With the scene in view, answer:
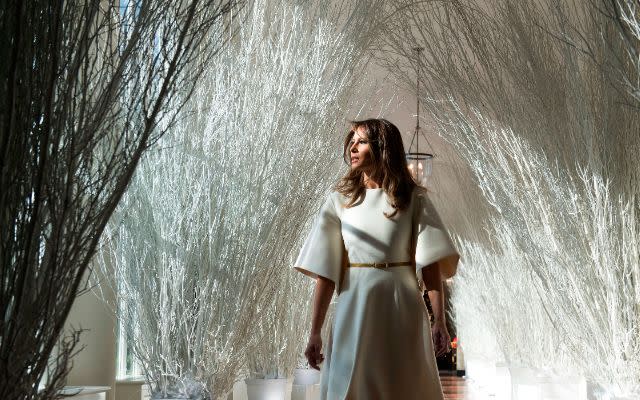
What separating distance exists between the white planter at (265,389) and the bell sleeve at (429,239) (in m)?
2.51

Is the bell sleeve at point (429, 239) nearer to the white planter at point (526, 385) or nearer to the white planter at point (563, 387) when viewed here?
the white planter at point (563, 387)

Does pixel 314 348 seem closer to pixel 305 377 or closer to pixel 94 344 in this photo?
pixel 94 344

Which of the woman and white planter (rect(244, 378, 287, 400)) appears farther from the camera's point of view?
white planter (rect(244, 378, 287, 400))

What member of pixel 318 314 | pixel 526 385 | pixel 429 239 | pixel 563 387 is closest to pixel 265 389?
pixel 563 387

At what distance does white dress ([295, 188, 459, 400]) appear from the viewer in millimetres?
2682

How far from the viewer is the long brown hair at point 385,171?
2.82m

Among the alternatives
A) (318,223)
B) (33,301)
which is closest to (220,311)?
(318,223)

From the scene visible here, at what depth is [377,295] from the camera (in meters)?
2.71

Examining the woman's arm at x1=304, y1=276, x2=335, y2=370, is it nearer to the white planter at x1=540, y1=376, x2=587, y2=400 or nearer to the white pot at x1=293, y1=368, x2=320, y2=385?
the white planter at x1=540, y1=376, x2=587, y2=400

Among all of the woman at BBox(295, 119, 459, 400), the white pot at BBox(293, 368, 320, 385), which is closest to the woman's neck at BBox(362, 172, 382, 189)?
the woman at BBox(295, 119, 459, 400)

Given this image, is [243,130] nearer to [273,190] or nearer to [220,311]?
[273,190]

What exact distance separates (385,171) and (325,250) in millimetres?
286

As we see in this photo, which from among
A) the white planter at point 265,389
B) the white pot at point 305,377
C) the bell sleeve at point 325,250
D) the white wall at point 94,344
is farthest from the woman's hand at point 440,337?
the white pot at point 305,377

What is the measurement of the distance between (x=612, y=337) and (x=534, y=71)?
→ 1208 mm
